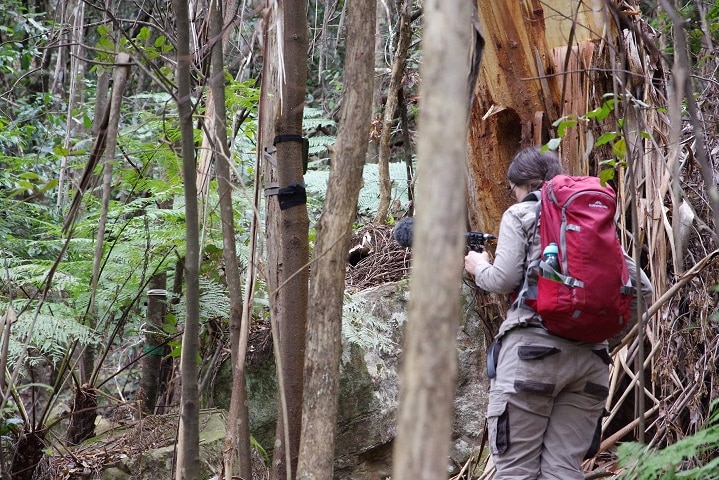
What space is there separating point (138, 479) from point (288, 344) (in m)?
1.62

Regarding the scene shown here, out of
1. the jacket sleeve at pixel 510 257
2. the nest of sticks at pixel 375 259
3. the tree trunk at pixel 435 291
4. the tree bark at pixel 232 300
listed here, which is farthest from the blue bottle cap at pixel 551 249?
the nest of sticks at pixel 375 259

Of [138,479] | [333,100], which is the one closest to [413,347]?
[138,479]

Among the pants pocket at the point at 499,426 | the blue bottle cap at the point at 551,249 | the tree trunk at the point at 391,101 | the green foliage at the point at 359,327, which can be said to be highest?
the tree trunk at the point at 391,101

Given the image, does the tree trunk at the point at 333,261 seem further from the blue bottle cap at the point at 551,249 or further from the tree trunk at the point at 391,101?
the tree trunk at the point at 391,101

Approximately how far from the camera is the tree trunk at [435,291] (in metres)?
0.95

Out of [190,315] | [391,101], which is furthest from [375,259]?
[190,315]

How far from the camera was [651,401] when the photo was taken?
435cm

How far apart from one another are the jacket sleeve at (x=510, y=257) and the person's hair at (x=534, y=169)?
0.26 m

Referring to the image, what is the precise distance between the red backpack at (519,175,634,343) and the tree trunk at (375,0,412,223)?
310cm

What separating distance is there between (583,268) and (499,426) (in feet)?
2.91

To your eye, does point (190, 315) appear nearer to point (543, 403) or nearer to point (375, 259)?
point (543, 403)

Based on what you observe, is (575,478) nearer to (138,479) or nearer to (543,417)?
(543,417)

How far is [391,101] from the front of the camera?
21.2 ft

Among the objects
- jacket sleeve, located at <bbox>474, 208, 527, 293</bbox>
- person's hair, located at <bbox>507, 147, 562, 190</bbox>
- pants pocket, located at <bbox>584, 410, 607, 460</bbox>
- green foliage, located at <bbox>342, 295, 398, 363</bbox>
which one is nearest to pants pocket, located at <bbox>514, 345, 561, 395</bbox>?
jacket sleeve, located at <bbox>474, 208, 527, 293</bbox>
